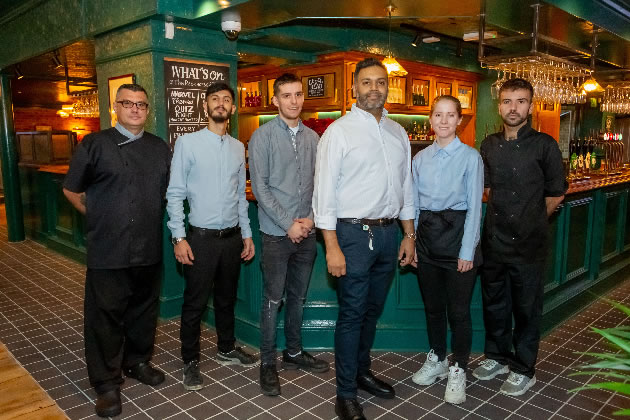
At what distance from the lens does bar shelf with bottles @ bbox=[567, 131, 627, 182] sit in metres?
5.75

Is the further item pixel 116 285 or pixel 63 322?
pixel 63 322

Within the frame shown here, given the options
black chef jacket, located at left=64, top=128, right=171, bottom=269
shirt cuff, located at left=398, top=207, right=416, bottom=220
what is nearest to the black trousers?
black chef jacket, located at left=64, top=128, right=171, bottom=269

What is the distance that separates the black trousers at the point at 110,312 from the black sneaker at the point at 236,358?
26.6 inches

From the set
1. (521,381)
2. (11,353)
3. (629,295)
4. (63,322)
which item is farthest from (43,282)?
(629,295)

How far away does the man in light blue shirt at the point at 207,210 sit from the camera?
293 cm

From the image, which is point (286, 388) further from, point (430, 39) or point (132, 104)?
point (430, 39)

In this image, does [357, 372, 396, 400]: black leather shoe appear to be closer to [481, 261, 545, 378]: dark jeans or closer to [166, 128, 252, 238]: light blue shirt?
[481, 261, 545, 378]: dark jeans

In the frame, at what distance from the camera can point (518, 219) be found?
300 centimetres

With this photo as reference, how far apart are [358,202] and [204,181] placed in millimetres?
976

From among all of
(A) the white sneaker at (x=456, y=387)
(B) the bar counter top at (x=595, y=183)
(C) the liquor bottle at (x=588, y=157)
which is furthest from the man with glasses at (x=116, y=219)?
(C) the liquor bottle at (x=588, y=157)

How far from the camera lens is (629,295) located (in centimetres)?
504

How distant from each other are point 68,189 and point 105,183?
188 mm

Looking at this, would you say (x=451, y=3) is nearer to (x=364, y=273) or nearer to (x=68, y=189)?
(x=364, y=273)

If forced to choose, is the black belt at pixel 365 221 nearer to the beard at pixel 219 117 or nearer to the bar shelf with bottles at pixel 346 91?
the beard at pixel 219 117
